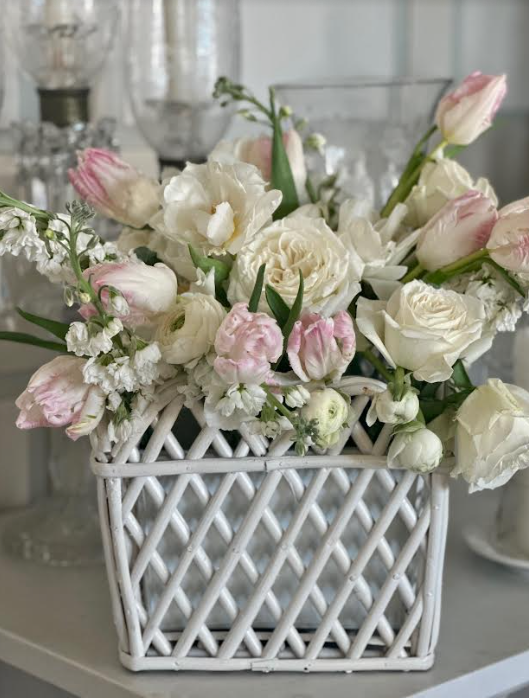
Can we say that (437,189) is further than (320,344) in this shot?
Yes

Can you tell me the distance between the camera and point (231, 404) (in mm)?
523

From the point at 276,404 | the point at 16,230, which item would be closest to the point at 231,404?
the point at 276,404

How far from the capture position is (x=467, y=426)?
570 millimetres

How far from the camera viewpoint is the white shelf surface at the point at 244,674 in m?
0.61

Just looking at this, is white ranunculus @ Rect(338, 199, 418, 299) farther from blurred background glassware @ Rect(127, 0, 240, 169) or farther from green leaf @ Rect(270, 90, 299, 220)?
blurred background glassware @ Rect(127, 0, 240, 169)

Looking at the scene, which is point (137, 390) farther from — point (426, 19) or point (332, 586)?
point (426, 19)

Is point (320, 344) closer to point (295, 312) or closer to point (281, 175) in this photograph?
point (295, 312)

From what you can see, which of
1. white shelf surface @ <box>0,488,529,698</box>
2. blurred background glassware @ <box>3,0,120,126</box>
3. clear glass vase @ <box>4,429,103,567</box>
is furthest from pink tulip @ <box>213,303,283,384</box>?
blurred background glassware @ <box>3,0,120,126</box>

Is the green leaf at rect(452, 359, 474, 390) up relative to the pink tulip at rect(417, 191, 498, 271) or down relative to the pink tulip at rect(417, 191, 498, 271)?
down

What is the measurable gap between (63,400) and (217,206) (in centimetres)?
14

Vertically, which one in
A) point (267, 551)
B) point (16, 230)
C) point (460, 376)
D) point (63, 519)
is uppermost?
point (16, 230)

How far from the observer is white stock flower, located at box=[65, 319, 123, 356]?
0.51 metres

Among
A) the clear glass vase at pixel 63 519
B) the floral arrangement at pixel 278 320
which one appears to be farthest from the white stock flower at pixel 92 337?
the clear glass vase at pixel 63 519

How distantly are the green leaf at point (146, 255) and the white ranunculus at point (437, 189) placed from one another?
177 millimetres
